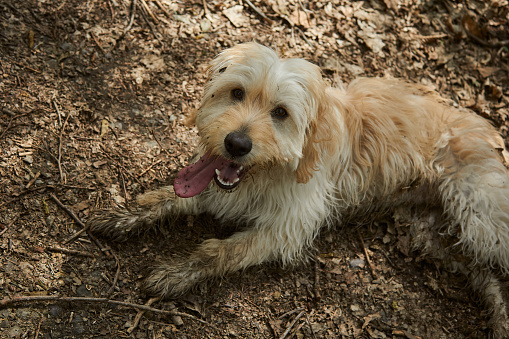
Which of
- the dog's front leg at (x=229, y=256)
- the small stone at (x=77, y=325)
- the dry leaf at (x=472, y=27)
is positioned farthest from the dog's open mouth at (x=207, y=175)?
the dry leaf at (x=472, y=27)

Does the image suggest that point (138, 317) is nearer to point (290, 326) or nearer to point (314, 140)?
point (290, 326)

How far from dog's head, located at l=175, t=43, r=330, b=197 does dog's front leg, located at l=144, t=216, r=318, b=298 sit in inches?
27.7

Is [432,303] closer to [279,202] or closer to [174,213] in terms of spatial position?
[279,202]

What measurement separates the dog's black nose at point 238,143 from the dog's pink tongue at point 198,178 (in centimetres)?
41

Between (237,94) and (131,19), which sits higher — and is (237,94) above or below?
above

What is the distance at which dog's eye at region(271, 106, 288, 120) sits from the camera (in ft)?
10.5

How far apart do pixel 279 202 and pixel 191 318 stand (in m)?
1.14

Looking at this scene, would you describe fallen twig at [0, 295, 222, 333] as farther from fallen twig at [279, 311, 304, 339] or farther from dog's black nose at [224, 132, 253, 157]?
dog's black nose at [224, 132, 253, 157]

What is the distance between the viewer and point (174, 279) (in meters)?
3.51

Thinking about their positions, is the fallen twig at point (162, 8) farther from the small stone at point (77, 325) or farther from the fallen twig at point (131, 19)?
the small stone at point (77, 325)

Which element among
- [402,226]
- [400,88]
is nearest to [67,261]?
[402,226]

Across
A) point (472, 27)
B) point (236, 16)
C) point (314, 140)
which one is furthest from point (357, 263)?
point (472, 27)

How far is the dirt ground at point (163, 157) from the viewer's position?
3420mm

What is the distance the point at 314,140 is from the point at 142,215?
5.22ft
